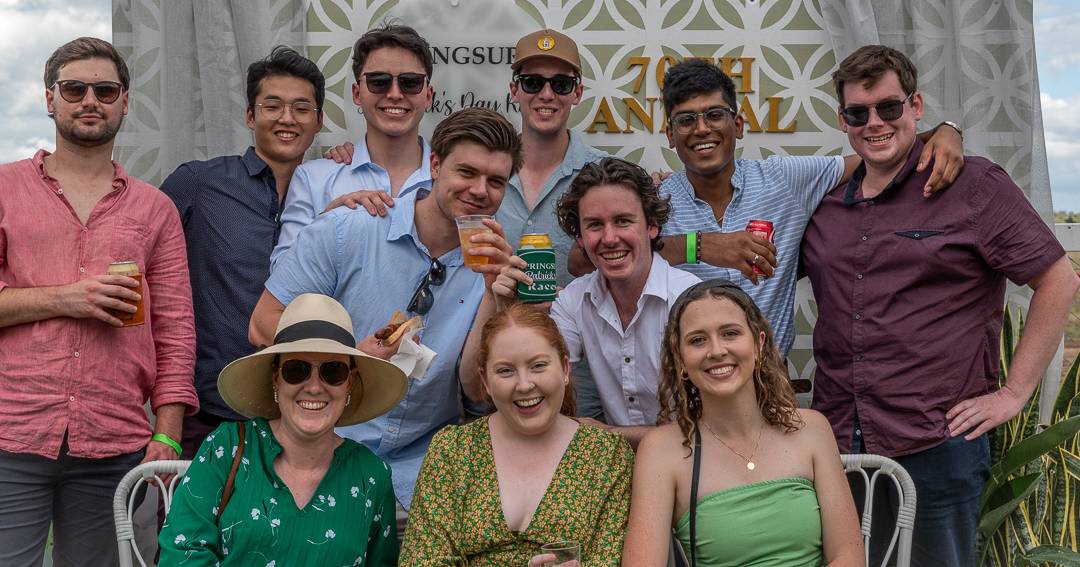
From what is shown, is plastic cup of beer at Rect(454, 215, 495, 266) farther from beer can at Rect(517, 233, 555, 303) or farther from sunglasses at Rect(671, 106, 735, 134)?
sunglasses at Rect(671, 106, 735, 134)

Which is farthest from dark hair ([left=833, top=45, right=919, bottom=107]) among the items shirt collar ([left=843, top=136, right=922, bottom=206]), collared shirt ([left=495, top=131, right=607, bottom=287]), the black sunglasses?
the black sunglasses

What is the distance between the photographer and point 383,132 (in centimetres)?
459

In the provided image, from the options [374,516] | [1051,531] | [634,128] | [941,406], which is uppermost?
[634,128]

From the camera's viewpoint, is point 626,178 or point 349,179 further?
point 349,179

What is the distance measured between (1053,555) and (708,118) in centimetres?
236

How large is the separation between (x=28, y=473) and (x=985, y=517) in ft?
12.9

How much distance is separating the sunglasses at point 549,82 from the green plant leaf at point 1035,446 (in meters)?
2.55

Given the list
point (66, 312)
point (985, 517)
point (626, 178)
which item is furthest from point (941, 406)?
point (66, 312)

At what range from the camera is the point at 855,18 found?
5141mm

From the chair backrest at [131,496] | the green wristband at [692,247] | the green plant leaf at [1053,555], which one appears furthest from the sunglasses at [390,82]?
the green plant leaf at [1053,555]

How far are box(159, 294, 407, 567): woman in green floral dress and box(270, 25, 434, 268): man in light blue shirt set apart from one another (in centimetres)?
105

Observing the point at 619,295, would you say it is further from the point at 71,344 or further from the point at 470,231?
the point at 71,344

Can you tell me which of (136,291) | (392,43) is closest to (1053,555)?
(392,43)

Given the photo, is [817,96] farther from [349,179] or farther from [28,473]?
[28,473]
